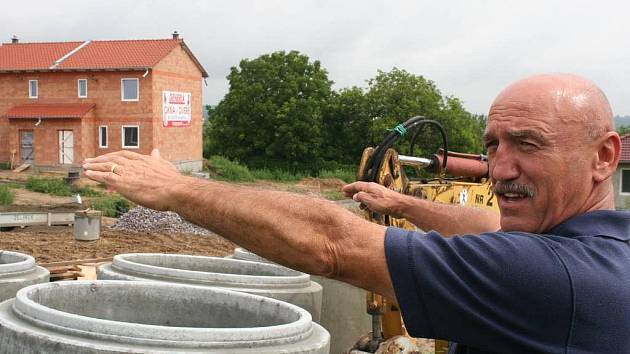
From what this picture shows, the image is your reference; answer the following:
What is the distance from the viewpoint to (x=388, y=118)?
Answer: 4356 cm

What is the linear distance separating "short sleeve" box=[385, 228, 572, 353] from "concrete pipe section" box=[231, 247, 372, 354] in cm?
397

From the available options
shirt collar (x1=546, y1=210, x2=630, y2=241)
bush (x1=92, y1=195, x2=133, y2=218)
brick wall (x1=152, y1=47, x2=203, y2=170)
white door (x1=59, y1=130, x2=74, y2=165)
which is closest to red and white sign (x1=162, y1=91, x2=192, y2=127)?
brick wall (x1=152, y1=47, x2=203, y2=170)

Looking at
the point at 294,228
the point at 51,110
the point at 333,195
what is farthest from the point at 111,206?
the point at 294,228

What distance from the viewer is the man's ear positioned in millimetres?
1988

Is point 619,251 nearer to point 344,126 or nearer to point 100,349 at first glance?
point 100,349

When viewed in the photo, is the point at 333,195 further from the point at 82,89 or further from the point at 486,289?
the point at 486,289

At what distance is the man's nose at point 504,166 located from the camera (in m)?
2.00

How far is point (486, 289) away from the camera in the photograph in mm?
1723

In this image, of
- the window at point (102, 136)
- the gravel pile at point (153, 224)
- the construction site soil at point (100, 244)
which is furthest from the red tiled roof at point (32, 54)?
the construction site soil at point (100, 244)

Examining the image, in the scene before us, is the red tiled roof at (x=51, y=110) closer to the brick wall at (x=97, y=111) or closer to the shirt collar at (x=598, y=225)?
the brick wall at (x=97, y=111)

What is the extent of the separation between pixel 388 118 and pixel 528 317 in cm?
4213

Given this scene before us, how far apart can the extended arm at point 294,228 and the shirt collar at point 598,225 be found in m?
0.47

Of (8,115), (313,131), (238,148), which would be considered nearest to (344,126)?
(313,131)

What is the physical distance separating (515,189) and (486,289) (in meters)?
0.38
